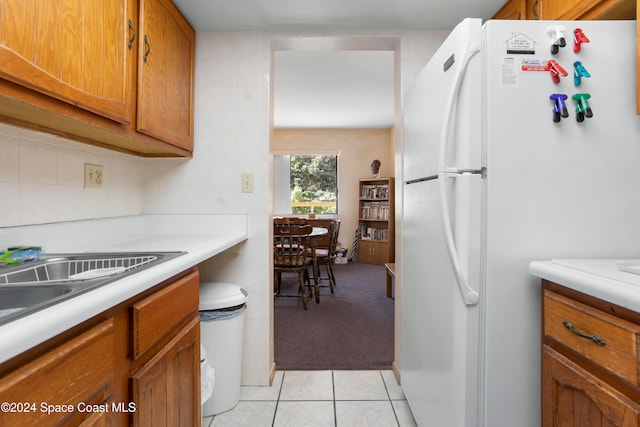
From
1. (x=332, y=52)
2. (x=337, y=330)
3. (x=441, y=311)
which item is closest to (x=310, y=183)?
(x=332, y=52)

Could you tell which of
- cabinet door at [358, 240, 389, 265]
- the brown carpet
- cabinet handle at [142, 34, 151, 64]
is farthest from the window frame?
cabinet handle at [142, 34, 151, 64]

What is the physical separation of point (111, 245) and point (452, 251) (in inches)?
56.5

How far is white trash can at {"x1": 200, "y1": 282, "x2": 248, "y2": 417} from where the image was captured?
1.59 metres

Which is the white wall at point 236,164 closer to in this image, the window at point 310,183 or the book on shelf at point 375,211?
the book on shelf at point 375,211

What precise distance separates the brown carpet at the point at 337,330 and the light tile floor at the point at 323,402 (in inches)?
5.5

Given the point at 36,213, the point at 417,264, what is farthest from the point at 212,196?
the point at 417,264

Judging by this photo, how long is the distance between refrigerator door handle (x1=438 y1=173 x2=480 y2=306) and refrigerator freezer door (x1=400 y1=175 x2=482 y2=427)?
14mm

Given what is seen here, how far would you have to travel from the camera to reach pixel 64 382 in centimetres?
59

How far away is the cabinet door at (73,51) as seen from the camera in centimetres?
79

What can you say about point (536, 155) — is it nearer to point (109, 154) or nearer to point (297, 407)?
point (297, 407)

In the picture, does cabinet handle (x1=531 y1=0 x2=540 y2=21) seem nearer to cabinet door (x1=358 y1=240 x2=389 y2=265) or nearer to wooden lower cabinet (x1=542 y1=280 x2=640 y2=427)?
wooden lower cabinet (x1=542 y1=280 x2=640 y2=427)

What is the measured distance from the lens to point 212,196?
1.91m

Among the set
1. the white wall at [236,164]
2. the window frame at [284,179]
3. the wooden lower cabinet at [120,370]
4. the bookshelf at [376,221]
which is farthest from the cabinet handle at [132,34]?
the window frame at [284,179]

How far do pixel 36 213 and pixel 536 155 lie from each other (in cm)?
177
